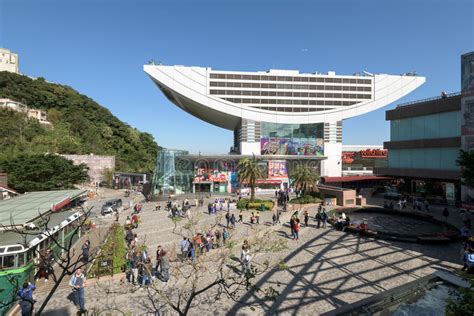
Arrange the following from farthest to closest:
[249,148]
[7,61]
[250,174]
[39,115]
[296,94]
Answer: [7,61] < [39,115] < [296,94] < [249,148] < [250,174]

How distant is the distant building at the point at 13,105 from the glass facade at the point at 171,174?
3822 cm

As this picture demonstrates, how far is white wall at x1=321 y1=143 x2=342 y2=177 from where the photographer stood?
5209cm

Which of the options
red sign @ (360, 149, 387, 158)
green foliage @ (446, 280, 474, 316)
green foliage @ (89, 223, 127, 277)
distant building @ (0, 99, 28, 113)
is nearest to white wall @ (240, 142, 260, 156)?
red sign @ (360, 149, 387, 158)

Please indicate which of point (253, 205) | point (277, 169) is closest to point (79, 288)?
point (253, 205)

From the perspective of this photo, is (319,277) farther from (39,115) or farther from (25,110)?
(39,115)

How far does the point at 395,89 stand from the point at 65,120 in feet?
251

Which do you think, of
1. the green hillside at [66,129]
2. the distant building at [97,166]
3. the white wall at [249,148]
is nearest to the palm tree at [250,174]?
the white wall at [249,148]

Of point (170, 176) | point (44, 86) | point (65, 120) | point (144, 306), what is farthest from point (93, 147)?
point (144, 306)

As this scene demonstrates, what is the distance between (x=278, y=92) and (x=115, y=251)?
44.6 metres

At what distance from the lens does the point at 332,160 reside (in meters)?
52.4

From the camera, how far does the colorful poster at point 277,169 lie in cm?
4753

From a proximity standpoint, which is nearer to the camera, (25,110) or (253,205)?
(253,205)

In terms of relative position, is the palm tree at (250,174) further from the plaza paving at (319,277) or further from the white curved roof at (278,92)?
the white curved roof at (278,92)

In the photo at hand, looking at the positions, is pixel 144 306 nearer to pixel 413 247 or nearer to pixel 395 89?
pixel 413 247
